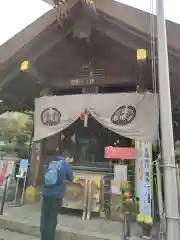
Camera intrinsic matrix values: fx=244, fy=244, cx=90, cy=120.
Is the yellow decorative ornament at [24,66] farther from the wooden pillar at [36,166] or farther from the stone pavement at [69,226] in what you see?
the stone pavement at [69,226]

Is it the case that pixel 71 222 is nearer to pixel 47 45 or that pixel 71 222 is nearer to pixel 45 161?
pixel 45 161

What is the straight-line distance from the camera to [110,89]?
26.8 feet

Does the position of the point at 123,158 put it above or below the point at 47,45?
below

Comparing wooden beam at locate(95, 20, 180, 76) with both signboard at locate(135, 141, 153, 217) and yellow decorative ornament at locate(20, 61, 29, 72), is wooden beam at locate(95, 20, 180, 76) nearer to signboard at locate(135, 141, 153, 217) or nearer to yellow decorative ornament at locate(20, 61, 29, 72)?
signboard at locate(135, 141, 153, 217)

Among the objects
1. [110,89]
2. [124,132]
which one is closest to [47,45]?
[110,89]

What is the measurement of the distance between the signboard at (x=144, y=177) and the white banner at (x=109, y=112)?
0.48 m

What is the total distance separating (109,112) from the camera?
685 centimetres

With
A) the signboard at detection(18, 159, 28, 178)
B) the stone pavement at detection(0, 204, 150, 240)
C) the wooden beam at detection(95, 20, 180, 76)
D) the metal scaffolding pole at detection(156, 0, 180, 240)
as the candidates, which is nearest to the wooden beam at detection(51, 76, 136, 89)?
the wooden beam at detection(95, 20, 180, 76)

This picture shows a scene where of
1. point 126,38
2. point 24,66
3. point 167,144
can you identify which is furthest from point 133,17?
point 167,144

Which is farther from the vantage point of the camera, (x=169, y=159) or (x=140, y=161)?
(x=140, y=161)

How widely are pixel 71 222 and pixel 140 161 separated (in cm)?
221

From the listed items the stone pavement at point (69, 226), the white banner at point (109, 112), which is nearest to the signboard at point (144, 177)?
the white banner at point (109, 112)

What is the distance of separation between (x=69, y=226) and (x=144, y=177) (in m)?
2.01

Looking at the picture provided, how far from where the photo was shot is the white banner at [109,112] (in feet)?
21.0
